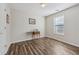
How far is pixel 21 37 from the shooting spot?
12.8 ft

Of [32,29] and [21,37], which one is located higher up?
[32,29]

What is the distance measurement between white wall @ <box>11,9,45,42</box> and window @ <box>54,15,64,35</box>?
4.31 feet

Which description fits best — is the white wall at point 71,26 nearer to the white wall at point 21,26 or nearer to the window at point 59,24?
the window at point 59,24

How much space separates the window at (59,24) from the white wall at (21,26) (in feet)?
4.31

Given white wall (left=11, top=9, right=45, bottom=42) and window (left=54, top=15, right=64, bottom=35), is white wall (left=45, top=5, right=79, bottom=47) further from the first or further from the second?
white wall (left=11, top=9, right=45, bottom=42)

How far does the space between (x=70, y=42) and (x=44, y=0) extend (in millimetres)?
2873

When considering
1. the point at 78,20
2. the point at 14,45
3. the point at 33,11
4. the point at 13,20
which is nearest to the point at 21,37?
the point at 14,45

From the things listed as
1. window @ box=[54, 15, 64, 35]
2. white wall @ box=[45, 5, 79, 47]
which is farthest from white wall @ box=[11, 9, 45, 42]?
window @ box=[54, 15, 64, 35]

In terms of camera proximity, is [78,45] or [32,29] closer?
[78,45]

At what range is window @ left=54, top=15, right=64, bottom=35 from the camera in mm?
4715

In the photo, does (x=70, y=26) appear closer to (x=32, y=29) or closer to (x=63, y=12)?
(x=63, y=12)

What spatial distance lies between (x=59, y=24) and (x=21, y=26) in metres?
2.18

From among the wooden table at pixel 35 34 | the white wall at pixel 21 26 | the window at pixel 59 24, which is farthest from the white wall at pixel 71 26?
the white wall at pixel 21 26

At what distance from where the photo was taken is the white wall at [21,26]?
379cm
